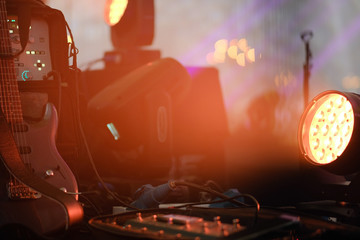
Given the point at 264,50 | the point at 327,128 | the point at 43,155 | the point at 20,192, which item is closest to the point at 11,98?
the point at 43,155

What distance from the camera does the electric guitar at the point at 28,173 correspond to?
858 mm

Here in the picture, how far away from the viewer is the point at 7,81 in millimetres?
1089

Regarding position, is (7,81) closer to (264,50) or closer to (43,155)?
(43,155)

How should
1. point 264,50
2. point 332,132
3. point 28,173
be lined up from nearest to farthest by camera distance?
point 28,173, point 332,132, point 264,50

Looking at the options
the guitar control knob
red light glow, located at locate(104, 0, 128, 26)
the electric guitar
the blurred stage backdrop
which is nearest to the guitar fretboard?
the electric guitar

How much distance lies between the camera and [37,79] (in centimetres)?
127

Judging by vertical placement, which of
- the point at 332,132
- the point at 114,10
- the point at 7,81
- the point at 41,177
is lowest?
the point at 41,177

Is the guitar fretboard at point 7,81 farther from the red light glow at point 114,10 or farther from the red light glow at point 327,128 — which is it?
the red light glow at point 114,10

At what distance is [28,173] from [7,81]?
0.33 metres

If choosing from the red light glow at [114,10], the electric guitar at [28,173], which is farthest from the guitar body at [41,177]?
the red light glow at [114,10]

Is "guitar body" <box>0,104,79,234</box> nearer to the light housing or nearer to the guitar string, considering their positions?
the guitar string

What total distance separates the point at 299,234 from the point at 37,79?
972mm

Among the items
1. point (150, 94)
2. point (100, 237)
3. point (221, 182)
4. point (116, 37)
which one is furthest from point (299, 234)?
point (116, 37)

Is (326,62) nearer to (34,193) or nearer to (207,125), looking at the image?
(207,125)
